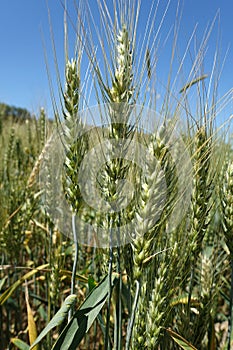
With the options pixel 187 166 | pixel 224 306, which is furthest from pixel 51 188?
pixel 224 306

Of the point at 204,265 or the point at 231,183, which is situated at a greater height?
the point at 231,183

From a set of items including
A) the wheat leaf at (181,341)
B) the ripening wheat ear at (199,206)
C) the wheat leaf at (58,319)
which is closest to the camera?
the wheat leaf at (58,319)

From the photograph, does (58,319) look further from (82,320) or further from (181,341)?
(181,341)

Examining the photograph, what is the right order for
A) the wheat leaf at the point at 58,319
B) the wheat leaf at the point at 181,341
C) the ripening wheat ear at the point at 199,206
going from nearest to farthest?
the wheat leaf at the point at 58,319 < the wheat leaf at the point at 181,341 < the ripening wheat ear at the point at 199,206

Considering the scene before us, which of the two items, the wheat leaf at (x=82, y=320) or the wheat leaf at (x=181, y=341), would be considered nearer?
the wheat leaf at (x=82, y=320)

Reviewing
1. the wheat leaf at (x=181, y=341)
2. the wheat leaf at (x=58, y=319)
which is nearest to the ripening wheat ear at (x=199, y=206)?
the wheat leaf at (x=181, y=341)

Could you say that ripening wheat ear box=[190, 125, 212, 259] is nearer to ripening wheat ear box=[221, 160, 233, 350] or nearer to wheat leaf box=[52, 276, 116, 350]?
ripening wheat ear box=[221, 160, 233, 350]

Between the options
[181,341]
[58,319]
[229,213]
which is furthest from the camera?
[229,213]

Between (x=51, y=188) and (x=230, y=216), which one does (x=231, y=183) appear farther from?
(x=51, y=188)

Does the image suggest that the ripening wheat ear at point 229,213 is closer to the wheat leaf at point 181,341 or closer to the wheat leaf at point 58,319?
the wheat leaf at point 181,341

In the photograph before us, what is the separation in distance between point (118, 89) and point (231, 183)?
1.65 feet

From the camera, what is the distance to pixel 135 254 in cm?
83

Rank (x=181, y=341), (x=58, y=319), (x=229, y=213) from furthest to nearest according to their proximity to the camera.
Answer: (x=229, y=213) → (x=181, y=341) → (x=58, y=319)

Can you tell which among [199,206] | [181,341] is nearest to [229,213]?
[199,206]
